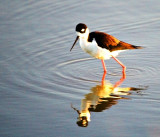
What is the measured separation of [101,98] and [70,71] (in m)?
1.45

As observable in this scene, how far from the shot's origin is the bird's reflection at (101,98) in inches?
287

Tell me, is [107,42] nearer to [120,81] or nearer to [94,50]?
[94,50]

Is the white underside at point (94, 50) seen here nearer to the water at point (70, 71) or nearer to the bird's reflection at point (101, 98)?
the water at point (70, 71)

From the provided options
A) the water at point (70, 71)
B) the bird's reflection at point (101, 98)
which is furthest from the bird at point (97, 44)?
the bird's reflection at point (101, 98)

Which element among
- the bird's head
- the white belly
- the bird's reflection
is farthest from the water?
the bird's head

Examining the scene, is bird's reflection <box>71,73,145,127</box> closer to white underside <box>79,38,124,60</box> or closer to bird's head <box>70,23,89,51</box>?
white underside <box>79,38,124,60</box>

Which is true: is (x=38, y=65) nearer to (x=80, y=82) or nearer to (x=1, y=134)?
(x=80, y=82)

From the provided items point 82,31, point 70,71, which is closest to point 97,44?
point 82,31

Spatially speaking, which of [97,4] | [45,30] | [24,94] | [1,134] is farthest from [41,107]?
[97,4]

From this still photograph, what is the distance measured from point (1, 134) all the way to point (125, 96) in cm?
251

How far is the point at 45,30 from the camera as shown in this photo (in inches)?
440

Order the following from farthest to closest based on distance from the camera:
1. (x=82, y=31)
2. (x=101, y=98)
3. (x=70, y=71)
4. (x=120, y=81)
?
(x=82, y=31) < (x=70, y=71) < (x=120, y=81) < (x=101, y=98)

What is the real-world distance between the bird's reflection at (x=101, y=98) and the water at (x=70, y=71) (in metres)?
0.02

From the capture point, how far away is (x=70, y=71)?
363 inches
